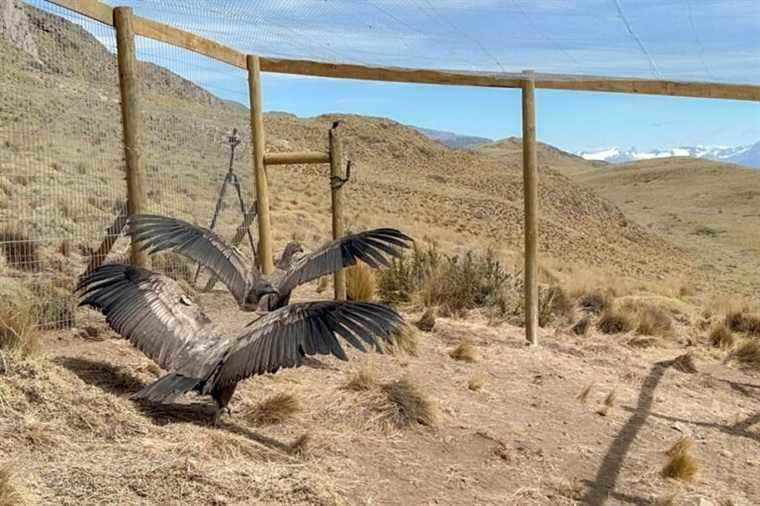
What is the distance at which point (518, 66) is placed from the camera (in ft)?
24.5

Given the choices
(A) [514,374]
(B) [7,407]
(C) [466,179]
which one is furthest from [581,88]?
(C) [466,179]

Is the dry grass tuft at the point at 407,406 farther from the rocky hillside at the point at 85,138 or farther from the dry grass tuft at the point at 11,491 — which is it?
the rocky hillside at the point at 85,138

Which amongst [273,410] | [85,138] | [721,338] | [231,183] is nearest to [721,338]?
[721,338]

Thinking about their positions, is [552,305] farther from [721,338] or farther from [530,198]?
[530,198]

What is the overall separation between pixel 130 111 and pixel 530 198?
12.5ft

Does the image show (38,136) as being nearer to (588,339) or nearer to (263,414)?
(263,414)

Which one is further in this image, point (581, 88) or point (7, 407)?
point (581, 88)

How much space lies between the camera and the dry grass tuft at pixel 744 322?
33.2ft

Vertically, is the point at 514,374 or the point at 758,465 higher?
the point at 514,374

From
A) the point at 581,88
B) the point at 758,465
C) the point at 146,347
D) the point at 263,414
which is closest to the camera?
the point at 146,347

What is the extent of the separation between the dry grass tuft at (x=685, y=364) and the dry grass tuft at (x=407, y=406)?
12.0 ft

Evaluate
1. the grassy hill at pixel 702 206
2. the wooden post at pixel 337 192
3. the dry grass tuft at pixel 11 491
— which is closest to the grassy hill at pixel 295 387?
the dry grass tuft at pixel 11 491

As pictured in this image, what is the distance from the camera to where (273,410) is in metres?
4.82

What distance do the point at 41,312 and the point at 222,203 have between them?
114 inches
